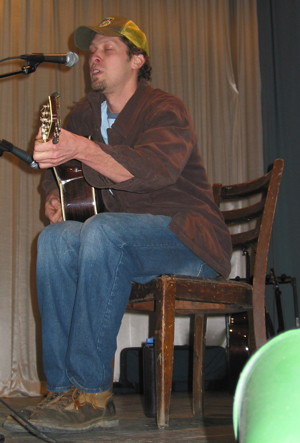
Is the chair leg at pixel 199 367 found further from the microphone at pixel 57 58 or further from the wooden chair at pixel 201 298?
the microphone at pixel 57 58

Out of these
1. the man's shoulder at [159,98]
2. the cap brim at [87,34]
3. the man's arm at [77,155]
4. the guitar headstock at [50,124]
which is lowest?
the man's arm at [77,155]

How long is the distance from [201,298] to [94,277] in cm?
33

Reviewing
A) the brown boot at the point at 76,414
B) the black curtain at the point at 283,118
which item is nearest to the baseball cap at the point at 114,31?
the brown boot at the point at 76,414

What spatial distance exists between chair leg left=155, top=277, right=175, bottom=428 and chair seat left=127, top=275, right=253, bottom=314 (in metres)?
0.02

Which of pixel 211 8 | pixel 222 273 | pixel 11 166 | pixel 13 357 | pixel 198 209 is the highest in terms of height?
pixel 211 8

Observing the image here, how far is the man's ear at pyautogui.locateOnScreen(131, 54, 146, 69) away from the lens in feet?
5.59

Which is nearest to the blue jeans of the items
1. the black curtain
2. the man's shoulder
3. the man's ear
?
the man's shoulder

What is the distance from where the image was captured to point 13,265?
2.76 metres

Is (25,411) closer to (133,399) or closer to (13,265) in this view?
(133,399)

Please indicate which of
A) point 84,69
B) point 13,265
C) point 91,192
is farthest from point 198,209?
point 84,69

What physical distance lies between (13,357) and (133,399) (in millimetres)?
904

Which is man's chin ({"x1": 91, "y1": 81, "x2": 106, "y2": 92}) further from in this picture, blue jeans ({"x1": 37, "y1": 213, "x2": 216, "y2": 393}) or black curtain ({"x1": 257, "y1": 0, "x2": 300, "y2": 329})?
black curtain ({"x1": 257, "y1": 0, "x2": 300, "y2": 329})

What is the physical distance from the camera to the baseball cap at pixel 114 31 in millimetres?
1644

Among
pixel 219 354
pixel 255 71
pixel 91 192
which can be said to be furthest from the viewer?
pixel 255 71
